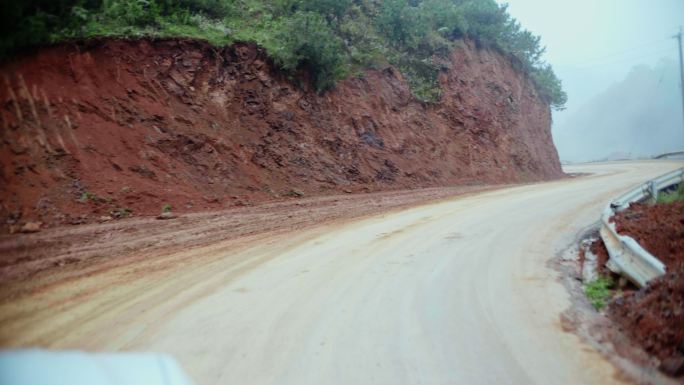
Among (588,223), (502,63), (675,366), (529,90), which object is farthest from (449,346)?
(529,90)

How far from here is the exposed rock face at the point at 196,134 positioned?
10.3 m

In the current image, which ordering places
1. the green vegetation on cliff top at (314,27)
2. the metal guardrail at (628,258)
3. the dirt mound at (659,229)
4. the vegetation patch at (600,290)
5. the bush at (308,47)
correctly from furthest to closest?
the bush at (308,47) < the green vegetation on cliff top at (314,27) < the dirt mound at (659,229) < the vegetation patch at (600,290) < the metal guardrail at (628,258)

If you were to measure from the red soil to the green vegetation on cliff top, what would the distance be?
12811mm

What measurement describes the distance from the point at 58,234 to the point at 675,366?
359 inches

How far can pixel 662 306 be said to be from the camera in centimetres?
392

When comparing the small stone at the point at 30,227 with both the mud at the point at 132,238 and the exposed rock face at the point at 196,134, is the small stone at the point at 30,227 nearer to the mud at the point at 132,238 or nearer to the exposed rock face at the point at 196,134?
the mud at the point at 132,238

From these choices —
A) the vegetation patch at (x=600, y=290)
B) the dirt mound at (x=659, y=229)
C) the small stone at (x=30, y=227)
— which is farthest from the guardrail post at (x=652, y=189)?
the small stone at (x=30, y=227)

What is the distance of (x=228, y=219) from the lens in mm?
10477

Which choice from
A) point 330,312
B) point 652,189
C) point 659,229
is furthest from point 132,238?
point 652,189

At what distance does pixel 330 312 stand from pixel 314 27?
1372 centimetres

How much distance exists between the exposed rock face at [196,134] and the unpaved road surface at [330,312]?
442 cm

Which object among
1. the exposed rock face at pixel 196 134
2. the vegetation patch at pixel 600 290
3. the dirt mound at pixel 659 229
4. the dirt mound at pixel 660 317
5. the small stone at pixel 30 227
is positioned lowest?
the vegetation patch at pixel 600 290

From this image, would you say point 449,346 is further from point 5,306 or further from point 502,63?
point 502,63

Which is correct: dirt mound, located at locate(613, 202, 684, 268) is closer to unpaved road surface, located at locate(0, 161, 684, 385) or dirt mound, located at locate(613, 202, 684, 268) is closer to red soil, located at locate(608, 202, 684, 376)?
red soil, located at locate(608, 202, 684, 376)
